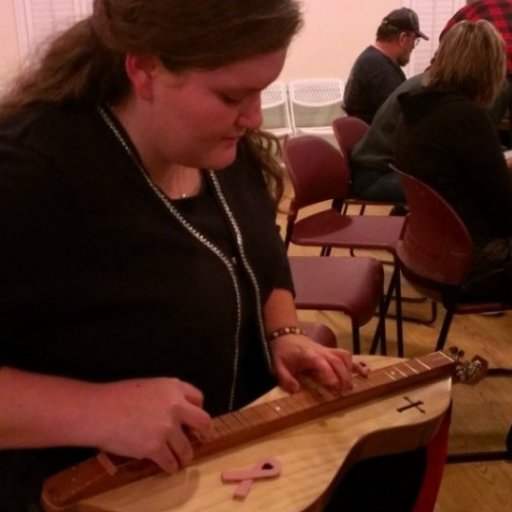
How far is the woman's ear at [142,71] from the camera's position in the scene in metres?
0.85

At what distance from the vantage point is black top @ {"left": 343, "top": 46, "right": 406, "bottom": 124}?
4.07 m

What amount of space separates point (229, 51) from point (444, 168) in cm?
154

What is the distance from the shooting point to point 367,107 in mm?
4180

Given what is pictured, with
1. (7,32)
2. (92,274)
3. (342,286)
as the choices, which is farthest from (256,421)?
(7,32)

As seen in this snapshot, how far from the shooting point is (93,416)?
0.85 m

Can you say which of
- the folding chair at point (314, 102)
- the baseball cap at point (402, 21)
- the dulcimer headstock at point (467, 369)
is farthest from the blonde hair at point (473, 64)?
the folding chair at point (314, 102)

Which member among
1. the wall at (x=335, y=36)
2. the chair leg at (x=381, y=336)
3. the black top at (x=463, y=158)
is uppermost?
the black top at (x=463, y=158)

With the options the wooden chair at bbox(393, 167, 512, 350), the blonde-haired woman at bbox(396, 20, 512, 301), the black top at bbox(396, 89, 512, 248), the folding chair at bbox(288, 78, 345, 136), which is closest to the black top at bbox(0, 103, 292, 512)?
the wooden chair at bbox(393, 167, 512, 350)

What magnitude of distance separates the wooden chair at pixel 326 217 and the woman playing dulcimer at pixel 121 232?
4.77 ft

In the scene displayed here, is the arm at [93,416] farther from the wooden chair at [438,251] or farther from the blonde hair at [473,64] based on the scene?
the blonde hair at [473,64]

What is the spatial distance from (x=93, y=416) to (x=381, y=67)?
355cm

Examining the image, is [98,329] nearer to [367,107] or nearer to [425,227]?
[425,227]

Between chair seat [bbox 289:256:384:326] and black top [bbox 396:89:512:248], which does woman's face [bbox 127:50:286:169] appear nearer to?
chair seat [bbox 289:256:384:326]

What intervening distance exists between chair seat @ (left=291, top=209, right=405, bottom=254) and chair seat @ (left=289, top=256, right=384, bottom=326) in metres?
0.25
